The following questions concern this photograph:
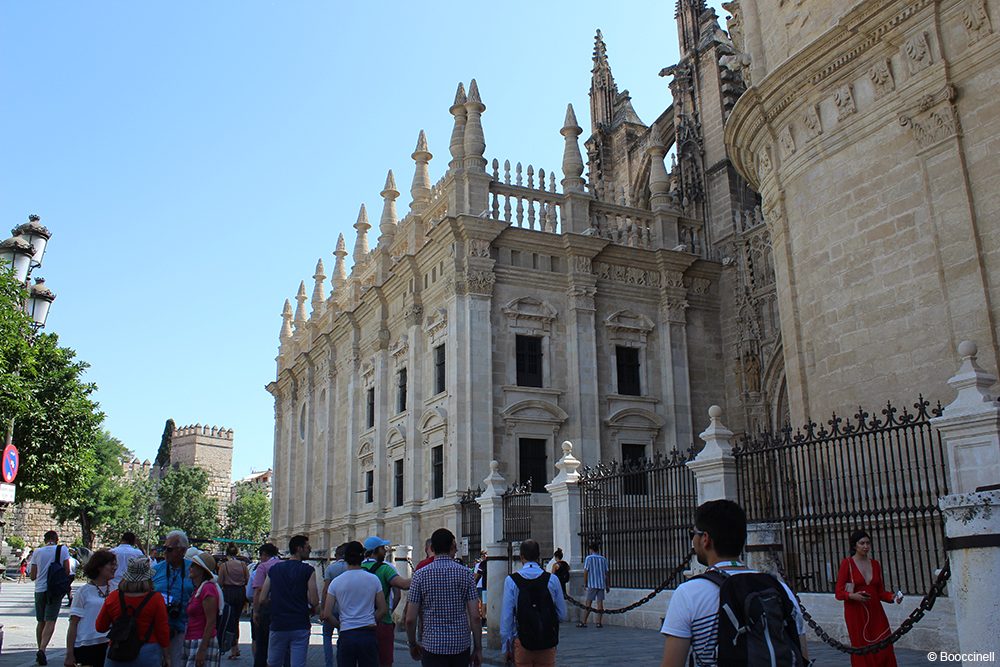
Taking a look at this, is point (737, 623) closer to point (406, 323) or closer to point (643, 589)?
point (643, 589)

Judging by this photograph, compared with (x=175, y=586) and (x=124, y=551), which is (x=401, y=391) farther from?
(x=175, y=586)

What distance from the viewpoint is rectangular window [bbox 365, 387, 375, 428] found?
28469 millimetres

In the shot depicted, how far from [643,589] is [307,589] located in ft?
24.5

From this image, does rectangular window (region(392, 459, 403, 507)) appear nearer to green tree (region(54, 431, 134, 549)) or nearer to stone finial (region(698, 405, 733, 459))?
stone finial (region(698, 405, 733, 459))

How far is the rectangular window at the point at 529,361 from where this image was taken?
75.8ft

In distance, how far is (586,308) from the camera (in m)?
23.9

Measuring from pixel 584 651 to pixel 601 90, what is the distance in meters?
27.3

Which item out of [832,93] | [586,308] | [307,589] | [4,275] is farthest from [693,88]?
[307,589]

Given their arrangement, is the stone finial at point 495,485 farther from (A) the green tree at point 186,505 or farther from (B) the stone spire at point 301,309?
(A) the green tree at point 186,505

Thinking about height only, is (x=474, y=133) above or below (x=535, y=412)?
above

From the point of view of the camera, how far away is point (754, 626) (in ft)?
10.6

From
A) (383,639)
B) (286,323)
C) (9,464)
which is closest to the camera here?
(383,639)

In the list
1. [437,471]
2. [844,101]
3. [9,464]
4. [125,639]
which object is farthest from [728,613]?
[437,471]

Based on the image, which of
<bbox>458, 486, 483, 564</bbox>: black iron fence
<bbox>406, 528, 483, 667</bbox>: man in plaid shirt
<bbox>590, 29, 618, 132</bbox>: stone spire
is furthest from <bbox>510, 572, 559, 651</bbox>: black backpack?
<bbox>590, 29, 618, 132</bbox>: stone spire
